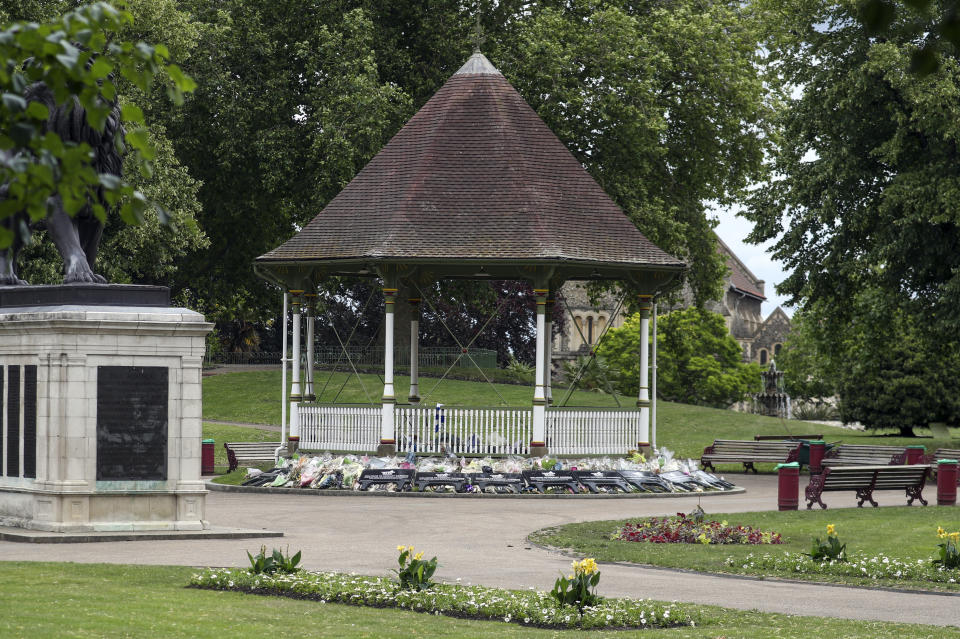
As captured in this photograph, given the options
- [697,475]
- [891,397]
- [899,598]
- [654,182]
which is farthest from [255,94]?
[899,598]

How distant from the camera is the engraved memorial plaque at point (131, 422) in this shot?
1761 cm

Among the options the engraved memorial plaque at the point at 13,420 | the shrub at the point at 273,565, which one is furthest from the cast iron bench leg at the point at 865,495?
Answer: the engraved memorial plaque at the point at 13,420

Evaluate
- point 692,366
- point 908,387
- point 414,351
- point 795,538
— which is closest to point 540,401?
point 414,351

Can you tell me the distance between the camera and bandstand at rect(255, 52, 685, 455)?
94.9 feet

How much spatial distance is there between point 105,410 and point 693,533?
8.25 m

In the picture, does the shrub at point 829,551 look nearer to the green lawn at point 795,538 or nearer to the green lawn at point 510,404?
the green lawn at point 795,538

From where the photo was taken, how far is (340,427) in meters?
29.9

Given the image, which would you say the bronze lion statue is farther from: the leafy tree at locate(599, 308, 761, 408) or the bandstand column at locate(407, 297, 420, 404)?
the leafy tree at locate(599, 308, 761, 408)

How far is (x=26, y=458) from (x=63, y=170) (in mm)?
14369

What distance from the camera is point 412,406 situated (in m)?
29.6

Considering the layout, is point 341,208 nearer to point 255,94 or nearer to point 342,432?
point 342,432

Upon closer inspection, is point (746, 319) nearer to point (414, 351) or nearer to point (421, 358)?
point (421, 358)

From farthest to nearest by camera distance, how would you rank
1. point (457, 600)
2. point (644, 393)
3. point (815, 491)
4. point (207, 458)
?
1. point (207, 458)
2. point (644, 393)
3. point (815, 491)
4. point (457, 600)

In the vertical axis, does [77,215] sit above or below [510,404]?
above
